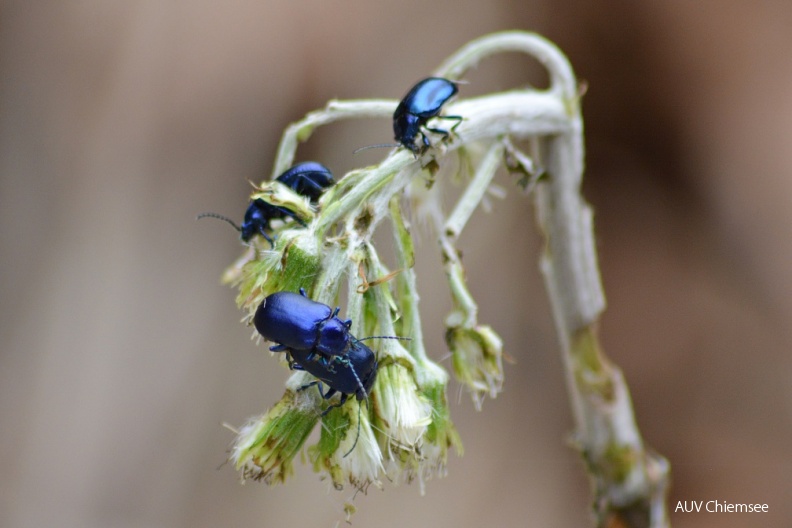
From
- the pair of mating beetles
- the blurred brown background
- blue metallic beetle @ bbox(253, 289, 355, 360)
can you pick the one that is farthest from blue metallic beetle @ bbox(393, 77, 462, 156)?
the blurred brown background

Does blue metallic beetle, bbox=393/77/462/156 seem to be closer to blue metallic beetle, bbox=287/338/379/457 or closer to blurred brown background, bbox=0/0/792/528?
blue metallic beetle, bbox=287/338/379/457

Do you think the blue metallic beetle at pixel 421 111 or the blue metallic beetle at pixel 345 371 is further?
the blue metallic beetle at pixel 421 111

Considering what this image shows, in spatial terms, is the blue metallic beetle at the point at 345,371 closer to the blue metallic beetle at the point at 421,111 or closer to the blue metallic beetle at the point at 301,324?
the blue metallic beetle at the point at 301,324

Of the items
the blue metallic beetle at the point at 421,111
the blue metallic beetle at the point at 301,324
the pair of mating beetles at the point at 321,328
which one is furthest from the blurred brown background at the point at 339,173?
the blue metallic beetle at the point at 301,324

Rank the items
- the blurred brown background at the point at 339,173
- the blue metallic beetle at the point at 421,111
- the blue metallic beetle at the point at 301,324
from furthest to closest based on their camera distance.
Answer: the blurred brown background at the point at 339,173, the blue metallic beetle at the point at 421,111, the blue metallic beetle at the point at 301,324

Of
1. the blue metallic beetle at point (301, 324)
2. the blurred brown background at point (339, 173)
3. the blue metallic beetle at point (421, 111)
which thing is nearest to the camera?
the blue metallic beetle at point (301, 324)

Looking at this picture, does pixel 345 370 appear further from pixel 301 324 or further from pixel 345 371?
pixel 301 324
